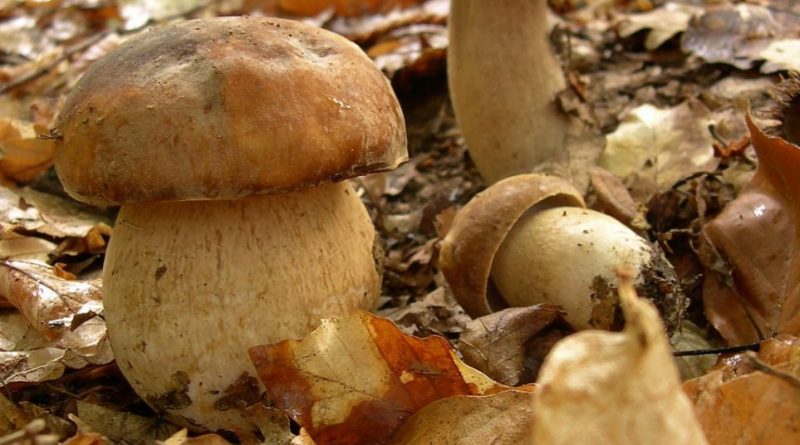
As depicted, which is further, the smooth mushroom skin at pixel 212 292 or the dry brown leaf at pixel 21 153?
the dry brown leaf at pixel 21 153

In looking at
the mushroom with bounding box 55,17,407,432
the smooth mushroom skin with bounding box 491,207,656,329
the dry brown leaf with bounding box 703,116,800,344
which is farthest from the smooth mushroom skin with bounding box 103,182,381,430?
the dry brown leaf with bounding box 703,116,800,344

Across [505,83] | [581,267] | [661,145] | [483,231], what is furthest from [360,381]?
[661,145]

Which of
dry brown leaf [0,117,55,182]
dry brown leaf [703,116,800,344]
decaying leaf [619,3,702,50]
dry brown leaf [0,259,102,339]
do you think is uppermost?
dry brown leaf [0,117,55,182]

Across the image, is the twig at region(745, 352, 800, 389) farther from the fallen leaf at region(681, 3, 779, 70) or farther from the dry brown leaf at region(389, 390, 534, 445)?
the fallen leaf at region(681, 3, 779, 70)

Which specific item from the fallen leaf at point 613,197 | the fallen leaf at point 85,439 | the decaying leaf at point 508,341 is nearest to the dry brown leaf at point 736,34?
the fallen leaf at point 613,197

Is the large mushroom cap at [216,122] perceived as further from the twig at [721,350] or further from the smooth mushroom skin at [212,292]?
the twig at [721,350]

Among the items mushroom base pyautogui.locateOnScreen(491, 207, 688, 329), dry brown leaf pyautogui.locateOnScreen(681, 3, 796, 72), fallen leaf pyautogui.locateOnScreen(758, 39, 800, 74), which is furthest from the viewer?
dry brown leaf pyautogui.locateOnScreen(681, 3, 796, 72)

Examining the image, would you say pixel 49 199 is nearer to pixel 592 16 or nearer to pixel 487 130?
pixel 487 130

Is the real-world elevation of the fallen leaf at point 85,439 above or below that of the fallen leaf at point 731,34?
below
